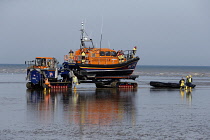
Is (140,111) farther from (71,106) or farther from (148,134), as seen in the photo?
(148,134)

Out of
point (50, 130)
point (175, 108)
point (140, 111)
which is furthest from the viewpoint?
point (175, 108)

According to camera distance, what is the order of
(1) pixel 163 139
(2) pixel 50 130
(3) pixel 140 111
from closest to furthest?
(1) pixel 163 139, (2) pixel 50 130, (3) pixel 140 111

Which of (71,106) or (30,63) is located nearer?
(71,106)

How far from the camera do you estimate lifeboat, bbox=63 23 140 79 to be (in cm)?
3822

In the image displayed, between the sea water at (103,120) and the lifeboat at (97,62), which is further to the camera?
the lifeboat at (97,62)

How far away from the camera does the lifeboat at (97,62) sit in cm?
3822

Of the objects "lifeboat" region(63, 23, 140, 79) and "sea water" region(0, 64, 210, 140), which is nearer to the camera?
"sea water" region(0, 64, 210, 140)

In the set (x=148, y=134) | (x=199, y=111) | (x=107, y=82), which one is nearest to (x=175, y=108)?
(x=199, y=111)

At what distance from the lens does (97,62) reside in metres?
39.6

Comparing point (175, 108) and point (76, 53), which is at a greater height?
point (76, 53)

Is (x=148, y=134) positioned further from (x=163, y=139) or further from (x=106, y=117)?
(x=106, y=117)

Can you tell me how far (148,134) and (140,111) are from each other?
20.5 ft

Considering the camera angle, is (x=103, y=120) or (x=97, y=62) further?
(x=97, y=62)

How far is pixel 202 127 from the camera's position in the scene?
1688 cm
